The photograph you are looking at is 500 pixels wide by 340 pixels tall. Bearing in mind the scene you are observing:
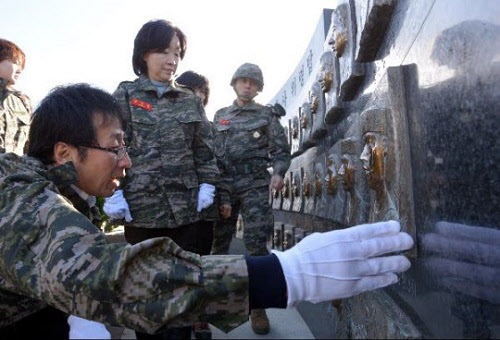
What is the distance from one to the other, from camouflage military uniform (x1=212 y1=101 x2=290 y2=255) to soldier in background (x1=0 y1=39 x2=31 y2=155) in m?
1.75

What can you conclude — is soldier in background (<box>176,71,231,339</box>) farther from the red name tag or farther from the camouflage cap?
the camouflage cap

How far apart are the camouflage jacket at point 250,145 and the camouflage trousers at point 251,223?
0.09 m

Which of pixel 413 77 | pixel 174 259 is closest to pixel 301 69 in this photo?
pixel 413 77

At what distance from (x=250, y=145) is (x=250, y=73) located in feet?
2.29

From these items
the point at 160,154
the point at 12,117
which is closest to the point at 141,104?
the point at 160,154

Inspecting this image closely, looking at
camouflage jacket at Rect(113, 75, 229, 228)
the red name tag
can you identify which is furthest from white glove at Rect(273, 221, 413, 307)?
A: the red name tag

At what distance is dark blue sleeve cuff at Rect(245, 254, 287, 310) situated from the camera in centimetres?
107

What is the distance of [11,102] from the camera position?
4.30 metres

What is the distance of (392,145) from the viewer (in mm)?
1632

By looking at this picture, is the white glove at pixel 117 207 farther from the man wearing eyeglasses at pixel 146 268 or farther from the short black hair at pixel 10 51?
the short black hair at pixel 10 51

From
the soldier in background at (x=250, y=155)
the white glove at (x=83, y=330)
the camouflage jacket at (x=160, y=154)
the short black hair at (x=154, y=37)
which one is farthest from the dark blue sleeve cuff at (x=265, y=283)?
the soldier in background at (x=250, y=155)

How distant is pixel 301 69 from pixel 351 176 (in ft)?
11.0

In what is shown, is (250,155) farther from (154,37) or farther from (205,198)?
(154,37)

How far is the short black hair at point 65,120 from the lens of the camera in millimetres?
1528
